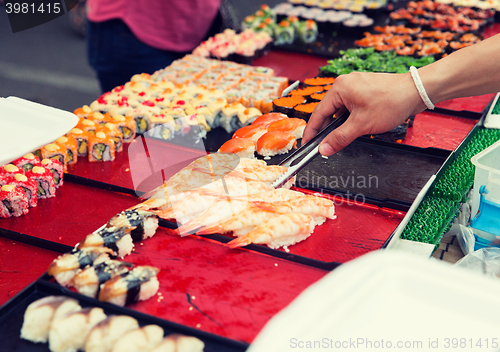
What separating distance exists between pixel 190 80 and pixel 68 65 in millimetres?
4775

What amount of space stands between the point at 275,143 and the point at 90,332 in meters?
1.43

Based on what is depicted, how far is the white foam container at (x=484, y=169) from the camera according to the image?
6.27ft

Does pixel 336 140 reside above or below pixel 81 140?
above

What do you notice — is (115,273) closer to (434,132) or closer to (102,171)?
(102,171)

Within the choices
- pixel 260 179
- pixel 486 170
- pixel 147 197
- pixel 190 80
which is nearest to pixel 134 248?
pixel 147 197

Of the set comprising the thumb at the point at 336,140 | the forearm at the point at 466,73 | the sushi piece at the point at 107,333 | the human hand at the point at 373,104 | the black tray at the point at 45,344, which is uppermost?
the forearm at the point at 466,73

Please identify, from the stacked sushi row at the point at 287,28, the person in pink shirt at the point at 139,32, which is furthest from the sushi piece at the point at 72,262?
the stacked sushi row at the point at 287,28

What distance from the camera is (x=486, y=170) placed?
1.92 meters

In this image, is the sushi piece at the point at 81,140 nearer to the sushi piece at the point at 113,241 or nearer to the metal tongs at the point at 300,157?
the sushi piece at the point at 113,241

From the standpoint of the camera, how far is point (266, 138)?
2479mm

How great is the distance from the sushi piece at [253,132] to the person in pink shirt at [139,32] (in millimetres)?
1697

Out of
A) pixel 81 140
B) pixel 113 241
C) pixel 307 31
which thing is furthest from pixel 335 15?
pixel 113 241

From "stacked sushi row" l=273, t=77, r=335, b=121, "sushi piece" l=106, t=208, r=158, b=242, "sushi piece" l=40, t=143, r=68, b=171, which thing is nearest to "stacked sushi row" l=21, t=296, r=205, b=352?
"sushi piece" l=106, t=208, r=158, b=242

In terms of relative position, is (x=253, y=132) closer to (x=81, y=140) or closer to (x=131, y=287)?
(x=81, y=140)
